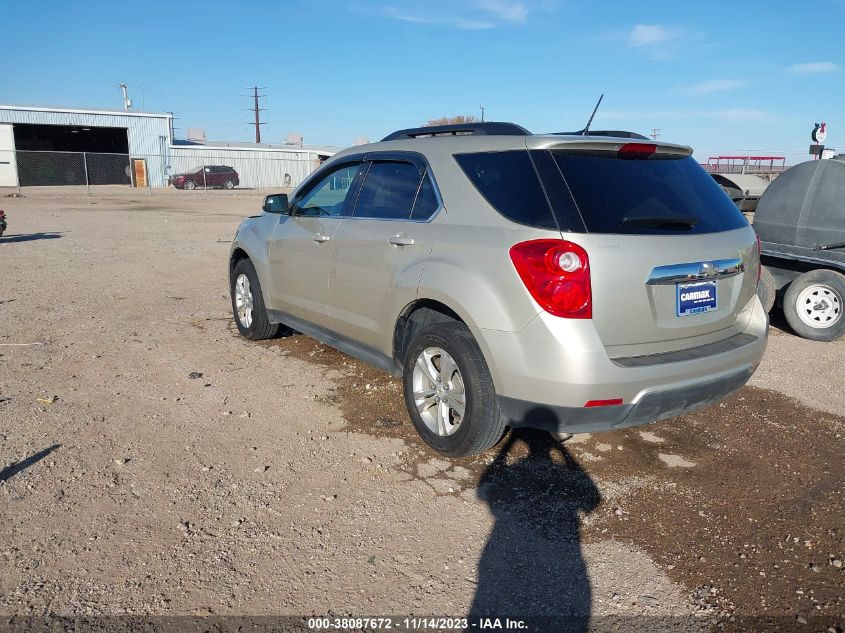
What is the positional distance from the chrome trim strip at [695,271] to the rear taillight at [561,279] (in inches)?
14.3

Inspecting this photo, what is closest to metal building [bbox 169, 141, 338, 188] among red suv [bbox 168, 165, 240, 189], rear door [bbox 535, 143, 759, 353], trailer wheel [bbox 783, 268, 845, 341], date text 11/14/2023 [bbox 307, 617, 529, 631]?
red suv [bbox 168, 165, 240, 189]

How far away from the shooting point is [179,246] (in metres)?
13.4

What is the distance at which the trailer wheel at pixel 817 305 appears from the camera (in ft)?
21.7

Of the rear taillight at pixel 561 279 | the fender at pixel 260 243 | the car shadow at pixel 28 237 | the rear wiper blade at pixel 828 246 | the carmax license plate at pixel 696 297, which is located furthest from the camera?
the car shadow at pixel 28 237

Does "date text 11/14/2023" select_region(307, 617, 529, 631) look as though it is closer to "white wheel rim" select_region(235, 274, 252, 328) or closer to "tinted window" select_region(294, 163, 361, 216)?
"tinted window" select_region(294, 163, 361, 216)

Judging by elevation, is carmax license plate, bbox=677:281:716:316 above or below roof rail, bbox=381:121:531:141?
below

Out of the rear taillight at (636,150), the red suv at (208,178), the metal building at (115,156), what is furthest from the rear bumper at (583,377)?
the metal building at (115,156)

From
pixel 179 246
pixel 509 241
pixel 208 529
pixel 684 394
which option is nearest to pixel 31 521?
pixel 208 529

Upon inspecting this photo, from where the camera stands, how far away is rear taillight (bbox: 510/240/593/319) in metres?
3.11

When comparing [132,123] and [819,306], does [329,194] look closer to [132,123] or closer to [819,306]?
Result: [819,306]

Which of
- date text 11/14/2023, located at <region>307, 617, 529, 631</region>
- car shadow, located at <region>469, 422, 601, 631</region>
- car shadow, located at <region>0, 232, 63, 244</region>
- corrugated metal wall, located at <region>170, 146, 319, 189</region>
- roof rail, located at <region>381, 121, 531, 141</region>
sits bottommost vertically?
date text 11/14/2023, located at <region>307, 617, 529, 631</region>

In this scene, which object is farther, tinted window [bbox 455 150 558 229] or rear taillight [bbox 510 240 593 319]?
tinted window [bbox 455 150 558 229]

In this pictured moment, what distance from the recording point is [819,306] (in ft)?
22.3

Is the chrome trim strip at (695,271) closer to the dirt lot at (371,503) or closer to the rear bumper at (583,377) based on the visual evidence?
the rear bumper at (583,377)
